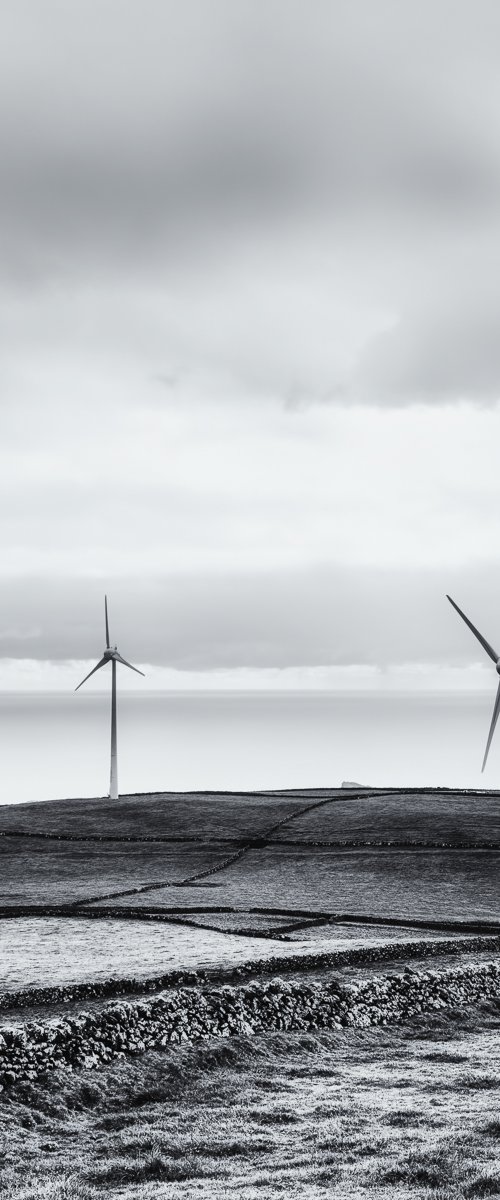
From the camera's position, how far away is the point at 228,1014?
1603cm

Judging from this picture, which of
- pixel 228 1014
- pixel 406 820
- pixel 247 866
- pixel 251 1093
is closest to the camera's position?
pixel 251 1093

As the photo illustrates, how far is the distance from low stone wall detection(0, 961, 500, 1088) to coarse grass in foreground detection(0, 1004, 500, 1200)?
372 millimetres

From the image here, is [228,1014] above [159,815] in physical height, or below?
below

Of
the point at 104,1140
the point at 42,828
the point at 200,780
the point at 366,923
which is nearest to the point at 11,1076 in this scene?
the point at 104,1140

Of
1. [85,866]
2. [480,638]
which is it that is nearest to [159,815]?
[85,866]

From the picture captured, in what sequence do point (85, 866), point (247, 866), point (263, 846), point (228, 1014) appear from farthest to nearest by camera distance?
point (263, 846), point (85, 866), point (247, 866), point (228, 1014)

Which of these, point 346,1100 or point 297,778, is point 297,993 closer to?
point 346,1100

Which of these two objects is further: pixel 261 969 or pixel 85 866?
pixel 85 866

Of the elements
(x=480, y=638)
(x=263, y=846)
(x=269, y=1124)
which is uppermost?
(x=480, y=638)

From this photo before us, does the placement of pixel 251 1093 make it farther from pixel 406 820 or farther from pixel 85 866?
pixel 406 820

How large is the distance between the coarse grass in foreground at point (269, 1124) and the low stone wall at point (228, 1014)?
37cm

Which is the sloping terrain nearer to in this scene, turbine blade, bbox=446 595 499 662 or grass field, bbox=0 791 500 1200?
grass field, bbox=0 791 500 1200

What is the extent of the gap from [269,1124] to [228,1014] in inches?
142

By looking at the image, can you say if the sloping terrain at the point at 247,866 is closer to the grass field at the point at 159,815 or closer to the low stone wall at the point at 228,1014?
the grass field at the point at 159,815
